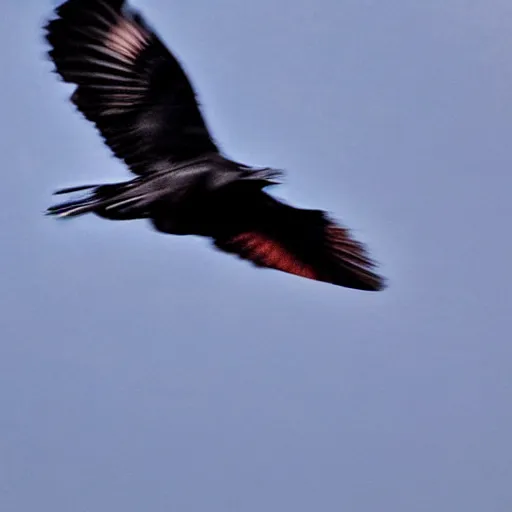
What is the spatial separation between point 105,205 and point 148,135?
2.06ft

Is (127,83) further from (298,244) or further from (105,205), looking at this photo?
(298,244)

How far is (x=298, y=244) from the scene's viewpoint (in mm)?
12336

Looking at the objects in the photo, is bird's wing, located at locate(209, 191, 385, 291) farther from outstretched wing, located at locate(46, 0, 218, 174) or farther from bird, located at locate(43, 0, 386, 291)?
outstretched wing, located at locate(46, 0, 218, 174)

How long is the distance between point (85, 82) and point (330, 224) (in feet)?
6.20

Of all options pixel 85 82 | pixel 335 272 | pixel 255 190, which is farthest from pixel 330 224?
pixel 85 82

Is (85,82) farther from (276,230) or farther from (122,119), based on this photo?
(276,230)

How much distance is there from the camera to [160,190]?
1129cm

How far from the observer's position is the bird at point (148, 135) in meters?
11.2

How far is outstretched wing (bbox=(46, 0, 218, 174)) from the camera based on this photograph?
11.2m

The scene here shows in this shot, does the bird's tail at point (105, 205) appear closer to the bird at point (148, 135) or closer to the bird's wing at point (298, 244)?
the bird at point (148, 135)

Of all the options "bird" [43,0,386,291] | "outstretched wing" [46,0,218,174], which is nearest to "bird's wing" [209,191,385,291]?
"bird" [43,0,386,291]

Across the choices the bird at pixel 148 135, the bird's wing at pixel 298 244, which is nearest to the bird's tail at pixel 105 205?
the bird at pixel 148 135

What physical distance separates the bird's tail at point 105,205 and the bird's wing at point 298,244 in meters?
0.71

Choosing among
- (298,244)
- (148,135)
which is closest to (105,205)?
(148,135)
